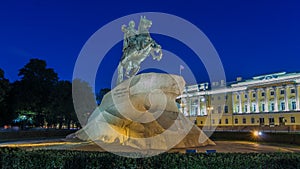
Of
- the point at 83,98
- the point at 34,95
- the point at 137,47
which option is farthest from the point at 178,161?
the point at 83,98

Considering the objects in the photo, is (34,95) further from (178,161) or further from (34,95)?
(178,161)

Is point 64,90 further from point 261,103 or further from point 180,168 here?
point 261,103

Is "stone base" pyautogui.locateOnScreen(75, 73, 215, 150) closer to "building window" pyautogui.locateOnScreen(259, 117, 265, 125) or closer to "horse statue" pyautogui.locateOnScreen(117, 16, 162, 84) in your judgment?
"horse statue" pyautogui.locateOnScreen(117, 16, 162, 84)

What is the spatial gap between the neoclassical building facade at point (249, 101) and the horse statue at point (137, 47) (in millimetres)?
45516

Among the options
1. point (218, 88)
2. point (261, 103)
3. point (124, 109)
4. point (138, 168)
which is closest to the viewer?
point (138, 168)

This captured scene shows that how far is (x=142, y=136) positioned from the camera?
17.3 m

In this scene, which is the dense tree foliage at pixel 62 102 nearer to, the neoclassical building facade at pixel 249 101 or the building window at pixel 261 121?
the neoclassical building facade at pixel 249 101

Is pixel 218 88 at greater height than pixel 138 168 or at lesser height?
greater

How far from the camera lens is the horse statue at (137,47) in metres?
19.6

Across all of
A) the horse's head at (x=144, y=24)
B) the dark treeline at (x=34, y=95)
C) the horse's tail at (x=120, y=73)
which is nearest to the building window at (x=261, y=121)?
the dark treeline at (x=34, y=95)

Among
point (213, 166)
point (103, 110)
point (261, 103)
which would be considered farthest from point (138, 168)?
point (261, 103)

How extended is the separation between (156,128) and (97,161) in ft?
31.8

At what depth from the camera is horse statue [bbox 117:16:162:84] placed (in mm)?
19609

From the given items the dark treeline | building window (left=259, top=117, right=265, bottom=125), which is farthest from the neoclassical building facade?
the dark treeline
